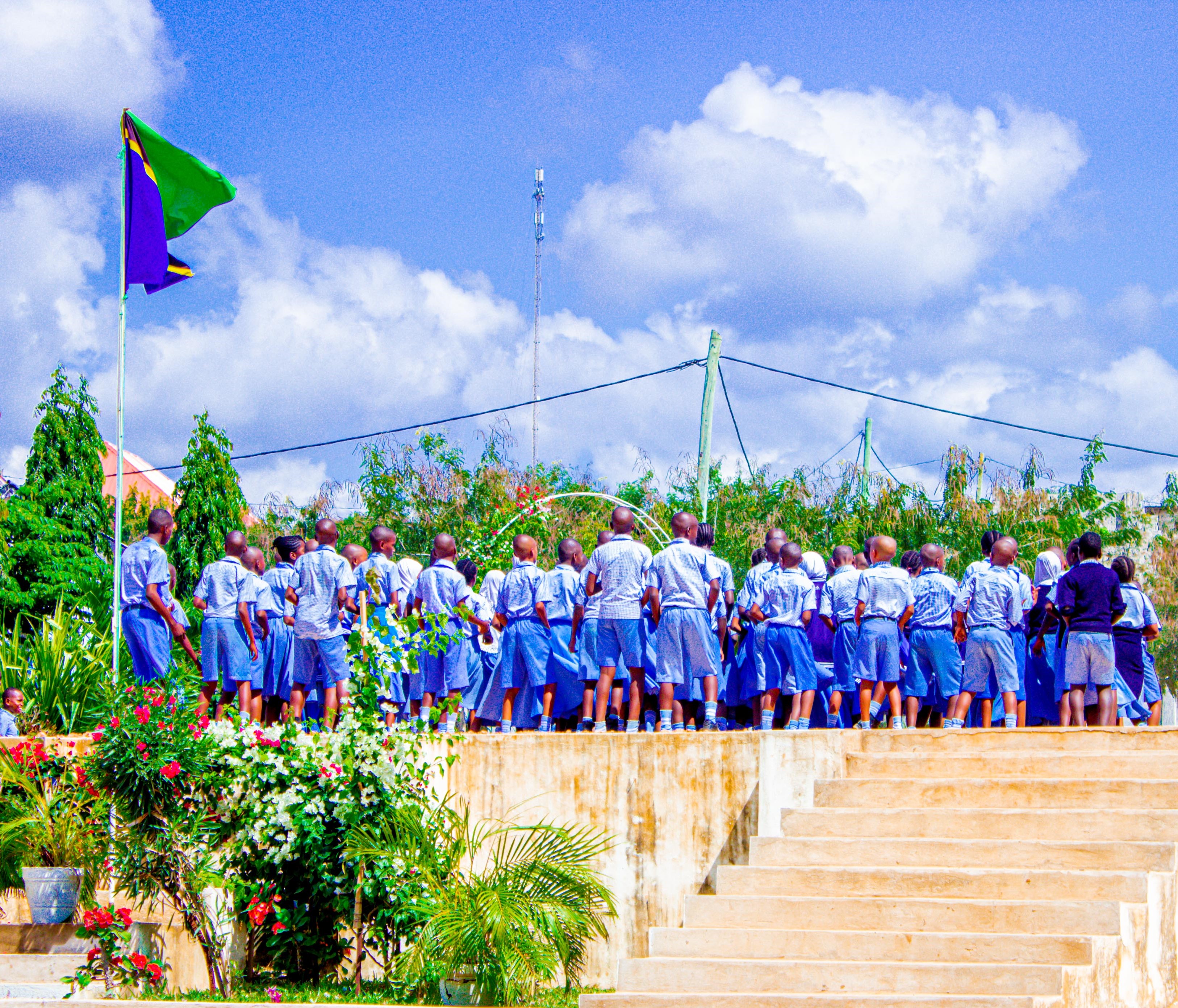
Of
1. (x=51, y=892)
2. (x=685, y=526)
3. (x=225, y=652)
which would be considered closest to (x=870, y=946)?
(x=685, y=526)

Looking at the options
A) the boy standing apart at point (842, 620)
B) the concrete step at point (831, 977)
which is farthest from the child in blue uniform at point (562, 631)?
the concrete step at point (831, 977)

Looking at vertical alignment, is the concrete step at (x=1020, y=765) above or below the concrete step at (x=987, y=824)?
above

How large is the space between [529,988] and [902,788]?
8.74 ft

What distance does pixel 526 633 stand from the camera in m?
11.1

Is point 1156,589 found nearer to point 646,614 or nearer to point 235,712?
point 646,614

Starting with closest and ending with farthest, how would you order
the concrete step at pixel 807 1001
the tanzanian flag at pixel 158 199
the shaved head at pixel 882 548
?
the concrete step at pixel 807 1001
the shaved head at pixel 882 548
the tanzanian flag at pixel 158 199

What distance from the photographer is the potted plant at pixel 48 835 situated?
8.77m

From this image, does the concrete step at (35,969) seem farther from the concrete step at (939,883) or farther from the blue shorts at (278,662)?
the concrete step at (939,883)

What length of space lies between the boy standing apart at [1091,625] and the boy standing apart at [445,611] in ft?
15.2

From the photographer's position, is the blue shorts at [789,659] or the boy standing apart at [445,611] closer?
the blue shorts at [789,659]

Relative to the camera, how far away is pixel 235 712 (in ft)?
29.5

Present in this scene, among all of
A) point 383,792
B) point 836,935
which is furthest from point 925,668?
point 383,792

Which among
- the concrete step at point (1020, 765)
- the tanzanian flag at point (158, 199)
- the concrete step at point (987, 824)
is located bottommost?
the concrete step at point (987, 824)

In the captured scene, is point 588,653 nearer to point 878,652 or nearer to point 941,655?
point 878,652
